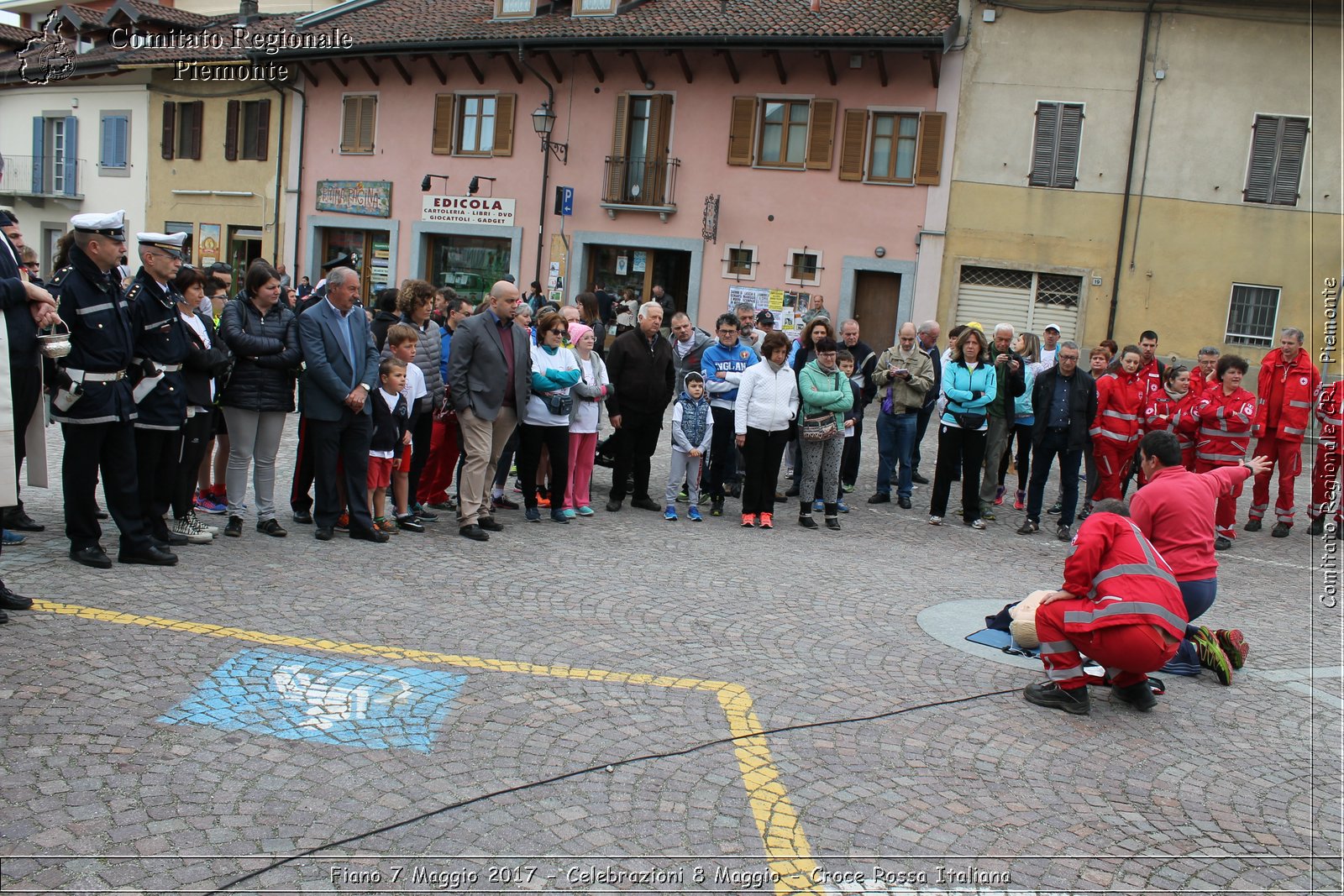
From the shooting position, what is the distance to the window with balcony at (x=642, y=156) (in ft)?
86.3

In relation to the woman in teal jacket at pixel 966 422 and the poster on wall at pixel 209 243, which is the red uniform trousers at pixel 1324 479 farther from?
the poster on wall at pixel 209 243

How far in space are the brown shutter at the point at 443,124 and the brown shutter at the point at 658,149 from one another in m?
5.73

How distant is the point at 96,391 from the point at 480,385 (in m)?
3.09

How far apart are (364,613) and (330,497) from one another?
6.70ft

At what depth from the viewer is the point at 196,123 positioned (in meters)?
33.8

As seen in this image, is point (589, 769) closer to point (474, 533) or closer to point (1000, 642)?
point (1000, 642)

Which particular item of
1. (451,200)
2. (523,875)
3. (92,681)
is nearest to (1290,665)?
(523,875)

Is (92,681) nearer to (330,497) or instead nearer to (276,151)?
(330,497)

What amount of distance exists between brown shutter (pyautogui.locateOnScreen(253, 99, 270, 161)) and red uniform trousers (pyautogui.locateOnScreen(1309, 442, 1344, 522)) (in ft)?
94.2

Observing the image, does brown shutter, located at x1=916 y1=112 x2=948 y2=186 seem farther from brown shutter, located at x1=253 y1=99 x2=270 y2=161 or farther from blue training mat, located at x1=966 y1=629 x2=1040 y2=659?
brown shutter, located at x1=253 y1=99 x2=270 y2=161

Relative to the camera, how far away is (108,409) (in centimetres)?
664

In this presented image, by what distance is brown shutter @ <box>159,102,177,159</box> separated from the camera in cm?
3412

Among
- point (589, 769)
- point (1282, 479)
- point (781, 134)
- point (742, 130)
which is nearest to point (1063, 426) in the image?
point (1282, 479)

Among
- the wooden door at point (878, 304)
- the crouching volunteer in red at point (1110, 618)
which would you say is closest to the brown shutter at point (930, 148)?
the wooden door at point (878, 304)
